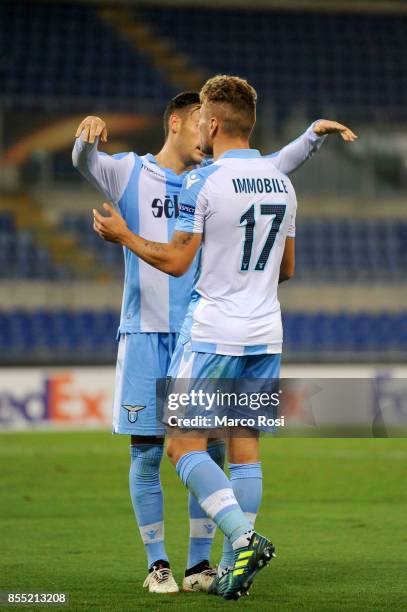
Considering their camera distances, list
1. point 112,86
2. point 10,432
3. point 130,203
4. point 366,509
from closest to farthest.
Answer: point 130,203 < point 366,509 < point 10,432 < point 112,86

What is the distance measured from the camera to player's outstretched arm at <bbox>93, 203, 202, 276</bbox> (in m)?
4.45

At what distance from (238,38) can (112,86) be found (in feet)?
9.77

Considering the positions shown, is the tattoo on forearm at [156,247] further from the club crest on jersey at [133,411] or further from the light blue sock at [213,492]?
the club crest on jersey at [133,411]

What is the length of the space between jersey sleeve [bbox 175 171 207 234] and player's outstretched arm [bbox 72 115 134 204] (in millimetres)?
575

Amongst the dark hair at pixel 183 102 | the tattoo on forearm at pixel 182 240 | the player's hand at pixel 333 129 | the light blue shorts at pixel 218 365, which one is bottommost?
the light blue shorts at pixel 218 365

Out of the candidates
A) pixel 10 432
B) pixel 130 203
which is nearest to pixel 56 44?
pixel 10 432

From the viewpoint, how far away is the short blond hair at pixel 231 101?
14.8ft

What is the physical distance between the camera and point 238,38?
74.7 feet

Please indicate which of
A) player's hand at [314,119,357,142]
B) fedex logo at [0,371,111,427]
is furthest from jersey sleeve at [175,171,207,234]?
fedex logo at [0,371,111,427]

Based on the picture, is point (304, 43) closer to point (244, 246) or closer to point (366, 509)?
point (366, 509)

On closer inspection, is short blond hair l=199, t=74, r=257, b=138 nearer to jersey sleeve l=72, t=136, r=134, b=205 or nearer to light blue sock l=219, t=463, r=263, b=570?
jersey sleeve l=72, t=136, r=134, b=205

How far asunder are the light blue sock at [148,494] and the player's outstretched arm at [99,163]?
1133mm

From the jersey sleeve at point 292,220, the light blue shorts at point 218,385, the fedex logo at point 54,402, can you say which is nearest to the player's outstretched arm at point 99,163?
the jersey sleeve at point 292,220

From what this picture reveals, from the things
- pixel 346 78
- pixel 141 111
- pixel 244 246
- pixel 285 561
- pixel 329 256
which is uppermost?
pixel 346 78
